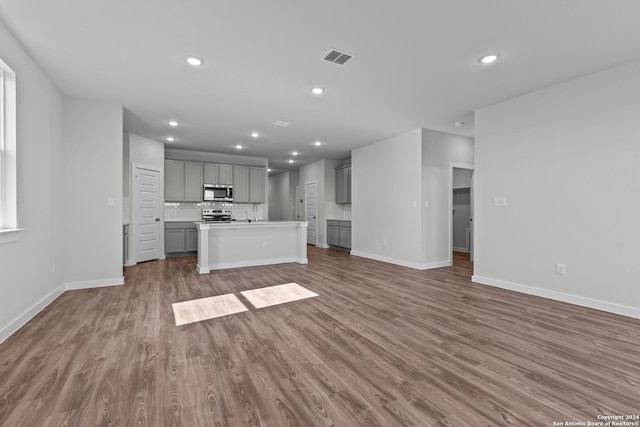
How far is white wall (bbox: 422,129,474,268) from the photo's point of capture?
18.9ft

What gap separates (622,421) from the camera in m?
1.56

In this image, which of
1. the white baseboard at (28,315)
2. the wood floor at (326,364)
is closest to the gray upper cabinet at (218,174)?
the white baseboard at (28,315)

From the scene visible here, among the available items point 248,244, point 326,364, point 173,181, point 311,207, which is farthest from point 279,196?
point 326,364

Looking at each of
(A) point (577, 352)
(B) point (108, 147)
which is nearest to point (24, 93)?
(B) point (108, 147)

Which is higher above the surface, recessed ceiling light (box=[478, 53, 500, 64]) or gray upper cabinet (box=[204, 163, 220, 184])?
recessed ceiling light (box=[478, 53, 500, 64])

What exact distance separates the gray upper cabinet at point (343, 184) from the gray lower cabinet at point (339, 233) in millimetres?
697

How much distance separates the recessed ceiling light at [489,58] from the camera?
3027mm

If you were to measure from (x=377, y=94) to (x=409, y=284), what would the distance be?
2861mm

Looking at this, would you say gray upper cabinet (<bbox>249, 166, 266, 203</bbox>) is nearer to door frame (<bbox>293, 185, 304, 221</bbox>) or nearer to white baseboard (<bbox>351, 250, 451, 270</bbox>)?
door frame (<bbox>293, 185, 304, 221</bbox>)

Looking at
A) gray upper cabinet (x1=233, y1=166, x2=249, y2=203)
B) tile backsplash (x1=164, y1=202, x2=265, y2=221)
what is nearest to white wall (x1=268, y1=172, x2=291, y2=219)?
tile backsplash (x1=164, y1=202, x2=265, y2=221)

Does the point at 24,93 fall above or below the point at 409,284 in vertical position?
above

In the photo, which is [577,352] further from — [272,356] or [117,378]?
[117,378]

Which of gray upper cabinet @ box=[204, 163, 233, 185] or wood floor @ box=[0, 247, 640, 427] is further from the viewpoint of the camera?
gray upper cabinet @ box=[204, 163, 233, 185]

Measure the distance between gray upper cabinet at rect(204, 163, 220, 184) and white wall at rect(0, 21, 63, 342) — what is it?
12.8ft
